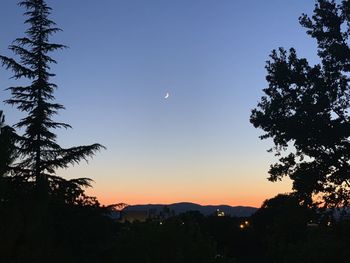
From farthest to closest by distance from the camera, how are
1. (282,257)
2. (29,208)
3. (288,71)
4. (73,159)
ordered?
1. (288,71)
2. (73,159)
3. (282,257)
4. (29,208)

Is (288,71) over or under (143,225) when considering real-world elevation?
over

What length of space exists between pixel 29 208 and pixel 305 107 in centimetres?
1886

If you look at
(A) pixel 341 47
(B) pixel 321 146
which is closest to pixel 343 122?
(B) pixel 321 146

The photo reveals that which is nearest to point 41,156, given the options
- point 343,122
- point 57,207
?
point 57,207

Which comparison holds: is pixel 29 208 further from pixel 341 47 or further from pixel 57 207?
pixel 341 47

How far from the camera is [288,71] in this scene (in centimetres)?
3100

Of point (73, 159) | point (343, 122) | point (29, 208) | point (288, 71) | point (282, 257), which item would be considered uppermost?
point (288, 71)

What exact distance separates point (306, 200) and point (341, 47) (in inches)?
332

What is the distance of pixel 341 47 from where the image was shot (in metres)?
29.8

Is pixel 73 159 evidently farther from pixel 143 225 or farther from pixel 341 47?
pixel 341 47

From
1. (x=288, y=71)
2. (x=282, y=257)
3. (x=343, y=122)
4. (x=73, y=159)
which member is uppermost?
(x=288, y=71)

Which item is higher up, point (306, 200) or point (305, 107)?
point (305, 107)

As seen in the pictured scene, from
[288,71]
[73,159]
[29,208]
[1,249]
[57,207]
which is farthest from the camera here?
[288,71]

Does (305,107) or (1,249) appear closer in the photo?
(1,249)
